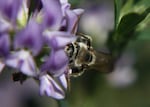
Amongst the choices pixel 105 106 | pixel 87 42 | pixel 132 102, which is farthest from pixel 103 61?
pixel 132 102

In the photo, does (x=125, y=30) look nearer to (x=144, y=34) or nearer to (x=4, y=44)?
(x=144, y=34)

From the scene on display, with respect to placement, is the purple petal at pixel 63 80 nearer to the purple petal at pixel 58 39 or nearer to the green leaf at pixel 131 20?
the purple petal at pixel 58 39

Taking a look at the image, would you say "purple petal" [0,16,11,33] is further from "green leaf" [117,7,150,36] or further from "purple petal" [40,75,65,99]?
"green leaf" [117,7,150,36]

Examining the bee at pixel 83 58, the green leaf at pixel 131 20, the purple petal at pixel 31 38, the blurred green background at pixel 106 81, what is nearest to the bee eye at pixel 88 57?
the bee at pixel 83 58

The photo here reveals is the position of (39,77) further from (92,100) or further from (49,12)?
(92,100)

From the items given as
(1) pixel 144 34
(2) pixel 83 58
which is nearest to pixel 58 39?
(2) pixel 83 58

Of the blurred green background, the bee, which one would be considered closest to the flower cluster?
the bee
